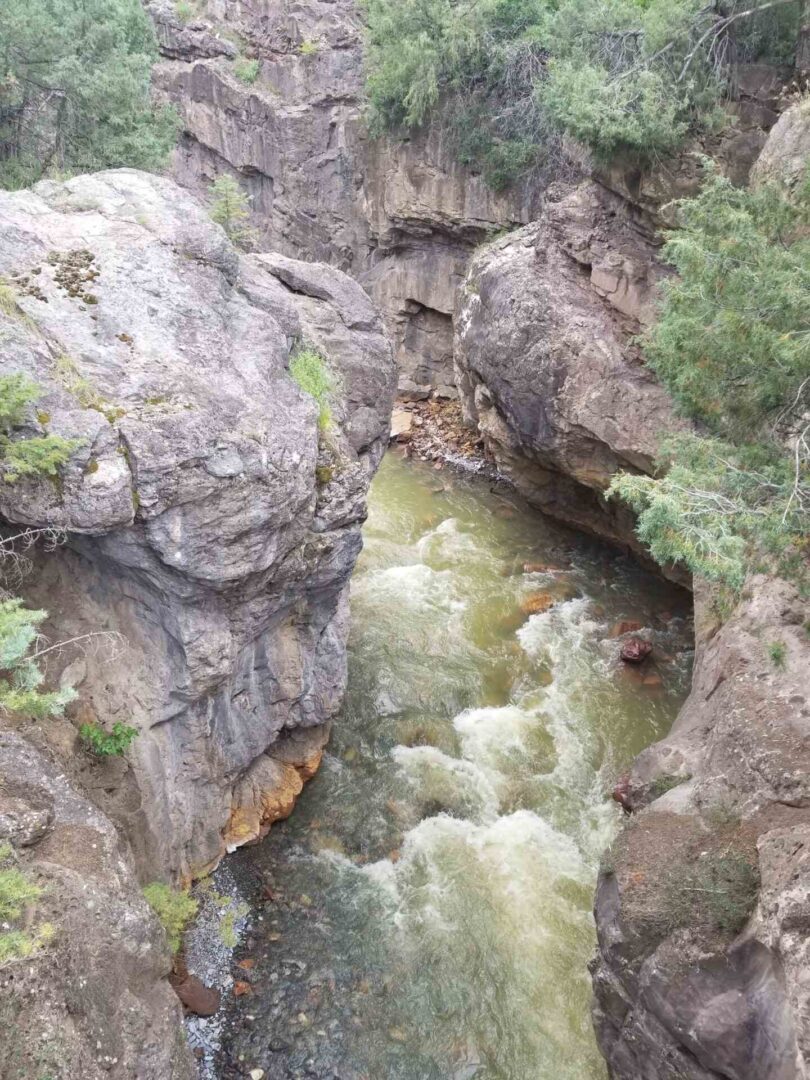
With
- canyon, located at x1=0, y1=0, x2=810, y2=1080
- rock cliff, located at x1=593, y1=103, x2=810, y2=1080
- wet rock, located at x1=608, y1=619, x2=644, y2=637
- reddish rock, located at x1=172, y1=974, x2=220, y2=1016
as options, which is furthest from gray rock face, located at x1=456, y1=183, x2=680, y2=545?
reddish rock, located at x1=172, y1=974, x2=220, y2=1016

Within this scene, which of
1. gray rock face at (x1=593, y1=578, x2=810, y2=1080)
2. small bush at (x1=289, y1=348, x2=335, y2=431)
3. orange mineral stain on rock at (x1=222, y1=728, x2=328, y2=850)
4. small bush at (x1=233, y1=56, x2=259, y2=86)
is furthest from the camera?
small bush at (x1=233, y1=56, x2=259, y2=86)

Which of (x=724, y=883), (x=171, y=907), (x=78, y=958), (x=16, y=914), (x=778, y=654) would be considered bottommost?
(x=171, y=907)

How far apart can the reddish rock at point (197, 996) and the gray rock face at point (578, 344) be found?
11.8m

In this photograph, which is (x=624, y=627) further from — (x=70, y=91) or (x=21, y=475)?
(x=70, y=91)

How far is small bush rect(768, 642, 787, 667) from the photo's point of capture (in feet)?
26.4

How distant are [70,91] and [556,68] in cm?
1062

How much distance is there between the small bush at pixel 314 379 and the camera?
9.34m

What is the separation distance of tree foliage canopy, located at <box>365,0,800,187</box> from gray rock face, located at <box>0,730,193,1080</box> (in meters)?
14.4

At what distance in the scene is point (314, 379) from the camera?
967 centimetres

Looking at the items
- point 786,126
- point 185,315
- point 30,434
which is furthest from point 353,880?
point 786,126

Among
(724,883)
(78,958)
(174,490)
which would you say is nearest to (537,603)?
(724,883)

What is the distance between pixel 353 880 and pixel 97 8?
55.2 feet

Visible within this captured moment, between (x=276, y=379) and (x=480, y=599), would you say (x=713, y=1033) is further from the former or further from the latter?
(x=480, y=599)

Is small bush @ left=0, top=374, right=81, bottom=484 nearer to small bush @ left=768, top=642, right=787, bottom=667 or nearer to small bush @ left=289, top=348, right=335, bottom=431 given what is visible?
small bush @ left=289, top=348, right=335, bottom=431
